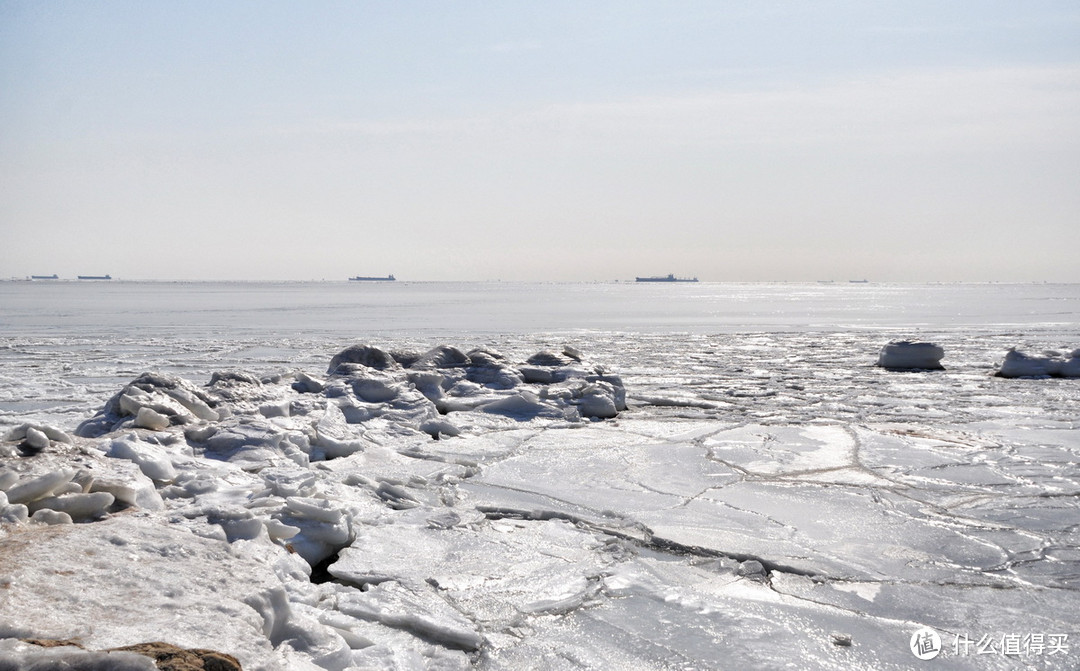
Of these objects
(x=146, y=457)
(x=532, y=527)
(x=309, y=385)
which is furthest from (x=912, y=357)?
(x=146, y=457)

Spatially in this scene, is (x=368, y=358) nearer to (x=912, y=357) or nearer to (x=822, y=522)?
(x=822, y=522)

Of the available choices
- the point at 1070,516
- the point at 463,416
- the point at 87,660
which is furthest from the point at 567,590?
the point at 463,416

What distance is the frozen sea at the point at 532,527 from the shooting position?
2414mm

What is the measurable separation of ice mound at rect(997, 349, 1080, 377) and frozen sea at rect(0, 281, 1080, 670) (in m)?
2.09

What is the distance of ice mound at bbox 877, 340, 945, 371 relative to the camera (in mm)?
10859

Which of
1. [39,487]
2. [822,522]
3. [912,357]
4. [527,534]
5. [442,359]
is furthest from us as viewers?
[912,357]

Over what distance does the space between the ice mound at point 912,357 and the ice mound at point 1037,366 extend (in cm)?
98

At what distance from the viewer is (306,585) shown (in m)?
2.82

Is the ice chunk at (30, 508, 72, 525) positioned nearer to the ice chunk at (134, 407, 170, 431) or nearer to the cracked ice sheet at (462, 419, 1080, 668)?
the cracked ice sheet at (462, 419, 1080, 668)

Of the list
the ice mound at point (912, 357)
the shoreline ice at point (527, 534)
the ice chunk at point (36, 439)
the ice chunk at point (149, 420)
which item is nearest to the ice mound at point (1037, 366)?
the ice mound at point (912, 357)

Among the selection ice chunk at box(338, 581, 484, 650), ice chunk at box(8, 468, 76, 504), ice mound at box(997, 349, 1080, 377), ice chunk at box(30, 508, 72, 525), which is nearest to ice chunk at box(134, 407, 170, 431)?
ice chunk at box(8, 468, 76, 504)

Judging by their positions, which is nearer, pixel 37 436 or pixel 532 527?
pixel 37 436

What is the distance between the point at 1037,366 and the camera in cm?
986

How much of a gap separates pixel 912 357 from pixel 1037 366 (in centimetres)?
152
